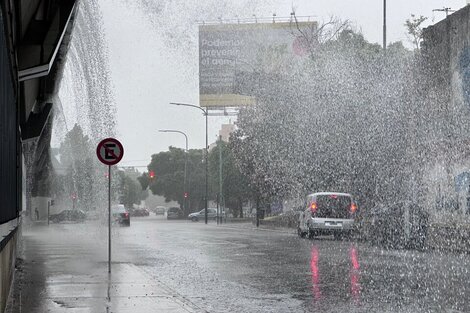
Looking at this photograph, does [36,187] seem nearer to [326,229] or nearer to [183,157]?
[326,229]

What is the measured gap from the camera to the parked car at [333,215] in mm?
30281

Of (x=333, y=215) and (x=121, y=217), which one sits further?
(x=121, y=217)

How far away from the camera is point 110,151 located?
16922mm

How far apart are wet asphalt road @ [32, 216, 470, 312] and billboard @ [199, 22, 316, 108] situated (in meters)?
38.6

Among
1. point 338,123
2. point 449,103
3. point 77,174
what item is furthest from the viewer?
point 77,174

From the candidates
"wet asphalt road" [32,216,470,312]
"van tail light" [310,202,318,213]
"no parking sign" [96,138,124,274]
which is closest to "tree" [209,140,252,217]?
"van tail light" [310,202,318,213]

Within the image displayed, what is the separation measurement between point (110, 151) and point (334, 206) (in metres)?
15.1

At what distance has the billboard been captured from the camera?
201 ft

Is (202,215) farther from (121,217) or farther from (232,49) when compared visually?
(121,217)

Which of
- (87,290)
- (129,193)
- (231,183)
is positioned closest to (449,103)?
(87,290)

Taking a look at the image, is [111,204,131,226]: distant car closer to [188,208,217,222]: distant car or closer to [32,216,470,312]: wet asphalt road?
[188,208,217,222]: distant car

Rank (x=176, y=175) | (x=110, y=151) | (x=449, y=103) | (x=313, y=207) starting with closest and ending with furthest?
(x=110, y=151), (x=313, y=207), (x=449, y=103), (x=176, y=175)

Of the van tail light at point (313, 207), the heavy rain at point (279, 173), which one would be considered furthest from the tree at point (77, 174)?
the van tail light at point (313, 207)

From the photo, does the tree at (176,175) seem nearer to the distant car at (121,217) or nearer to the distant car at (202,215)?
the distant car at (202,215)
